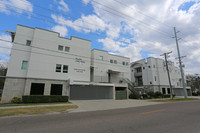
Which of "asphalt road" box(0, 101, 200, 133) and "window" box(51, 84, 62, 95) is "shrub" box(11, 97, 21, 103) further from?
"asphalt road" box(0, 101, 200, 133)

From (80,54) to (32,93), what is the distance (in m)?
11.0

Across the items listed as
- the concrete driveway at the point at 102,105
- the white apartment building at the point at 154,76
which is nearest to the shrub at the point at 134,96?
the concrete driveway at the point at 102,105

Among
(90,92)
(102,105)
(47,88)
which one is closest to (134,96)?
(90,92)

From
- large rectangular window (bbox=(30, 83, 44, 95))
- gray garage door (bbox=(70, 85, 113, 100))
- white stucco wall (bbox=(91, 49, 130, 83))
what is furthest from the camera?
white stucco wall (bbox=(91, 49, 130, 83))

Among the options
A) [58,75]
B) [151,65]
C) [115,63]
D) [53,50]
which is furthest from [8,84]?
[151,65]

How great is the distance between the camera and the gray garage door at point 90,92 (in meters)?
20.0

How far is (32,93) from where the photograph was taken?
57.4 ft

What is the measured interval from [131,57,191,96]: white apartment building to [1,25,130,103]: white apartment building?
1495 centimetres

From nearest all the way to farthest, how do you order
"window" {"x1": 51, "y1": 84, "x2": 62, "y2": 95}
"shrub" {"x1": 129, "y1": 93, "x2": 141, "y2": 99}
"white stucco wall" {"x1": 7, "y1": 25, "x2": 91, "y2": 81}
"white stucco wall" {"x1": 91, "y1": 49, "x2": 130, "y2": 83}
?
"white stucco wall" {"x1": 7, "y1": 25, "x2": 91, "y2": 81} → "window" {"x1": 51, "y1": 84, "x2": 62, "y2": 95} → "shrub" {"x1": 129, "y1": 93, "x2": 141, "y2": 99} → "white stucco wall" {"x1": 91, "y1": 49, "x2": 130, "y2": 83}

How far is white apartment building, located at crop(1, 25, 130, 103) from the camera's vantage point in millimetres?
17375

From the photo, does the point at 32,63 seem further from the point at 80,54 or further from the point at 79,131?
the point at 79,131

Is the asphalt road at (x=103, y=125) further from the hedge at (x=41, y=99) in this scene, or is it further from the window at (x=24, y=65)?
the window at (x=24, y=65)

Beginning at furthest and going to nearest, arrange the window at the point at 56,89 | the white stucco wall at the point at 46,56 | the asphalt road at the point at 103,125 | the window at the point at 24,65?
the window at the point at 56,89 → the window at the point at 24,65 → the white stucco wall at the point at 46,56 → the asphalt road at the point at 103,125

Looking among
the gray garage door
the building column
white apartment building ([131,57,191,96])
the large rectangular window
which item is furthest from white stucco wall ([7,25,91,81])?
white apartment building ([131,57,191,96])
